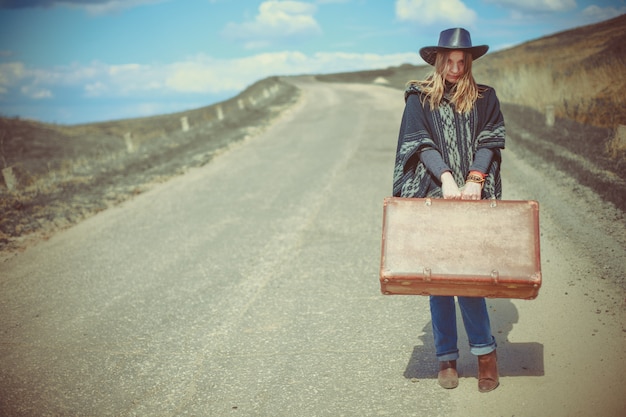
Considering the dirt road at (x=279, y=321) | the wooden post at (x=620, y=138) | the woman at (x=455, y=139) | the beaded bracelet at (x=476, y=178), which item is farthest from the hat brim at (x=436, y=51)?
the wooden post at (x=620, y=138)

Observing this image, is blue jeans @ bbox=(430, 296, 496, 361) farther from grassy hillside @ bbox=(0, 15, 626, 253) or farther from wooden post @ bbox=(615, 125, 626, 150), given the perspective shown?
wooden post @ bbox=(615, 125, 626, 150)

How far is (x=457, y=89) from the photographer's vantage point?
2.74 metres

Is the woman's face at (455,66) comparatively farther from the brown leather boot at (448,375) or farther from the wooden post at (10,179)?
the wooden post at (10,179)

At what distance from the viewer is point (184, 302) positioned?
4598mm

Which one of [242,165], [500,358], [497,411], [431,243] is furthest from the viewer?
[242,165]

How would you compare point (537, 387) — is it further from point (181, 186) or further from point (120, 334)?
point (181, 186)

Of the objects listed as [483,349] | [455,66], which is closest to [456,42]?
[455,66]

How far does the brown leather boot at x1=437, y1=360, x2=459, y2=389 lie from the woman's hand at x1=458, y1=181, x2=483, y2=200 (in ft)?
3.57

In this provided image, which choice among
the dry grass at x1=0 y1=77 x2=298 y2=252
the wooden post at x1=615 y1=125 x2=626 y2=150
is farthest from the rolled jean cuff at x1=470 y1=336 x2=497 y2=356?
the dry grass at x1=0 y1=77 x2=298 y2=252

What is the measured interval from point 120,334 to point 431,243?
2.87m

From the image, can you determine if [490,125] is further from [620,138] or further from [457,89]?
[620,138]

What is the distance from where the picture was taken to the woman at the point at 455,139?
2727 mm

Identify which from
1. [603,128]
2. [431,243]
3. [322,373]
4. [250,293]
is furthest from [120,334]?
[603,128]

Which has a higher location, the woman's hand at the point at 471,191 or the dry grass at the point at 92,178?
the woman's hand at the point at 471,191
